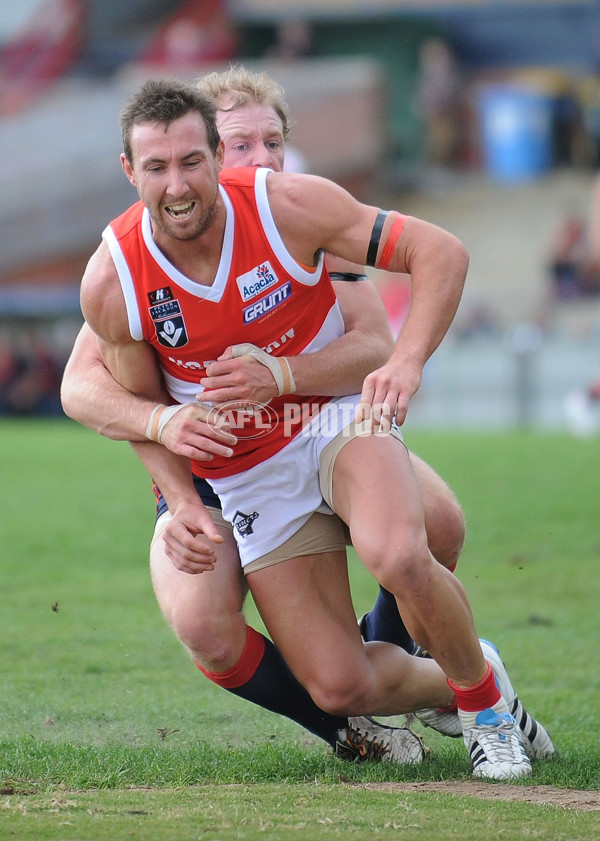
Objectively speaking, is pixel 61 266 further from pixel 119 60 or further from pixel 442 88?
pixel 442 88

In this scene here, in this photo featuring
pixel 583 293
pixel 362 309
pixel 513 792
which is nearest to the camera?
pixel 513 792

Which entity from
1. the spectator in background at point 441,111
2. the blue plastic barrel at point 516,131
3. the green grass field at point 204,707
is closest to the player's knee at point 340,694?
the green grass field at point 204,707

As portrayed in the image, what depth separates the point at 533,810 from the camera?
387 cm

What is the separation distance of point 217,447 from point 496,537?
5.22 meters

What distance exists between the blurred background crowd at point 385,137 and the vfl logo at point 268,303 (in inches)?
602

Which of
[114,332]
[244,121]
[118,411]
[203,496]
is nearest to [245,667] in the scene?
[203,496]

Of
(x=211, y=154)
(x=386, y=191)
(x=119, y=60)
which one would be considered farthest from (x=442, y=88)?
(x=211, y=154)

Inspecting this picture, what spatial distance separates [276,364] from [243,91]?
155 cm

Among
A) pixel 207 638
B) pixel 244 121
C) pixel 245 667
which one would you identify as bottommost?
pixel 245 667

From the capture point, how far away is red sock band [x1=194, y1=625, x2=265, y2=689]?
4.66m

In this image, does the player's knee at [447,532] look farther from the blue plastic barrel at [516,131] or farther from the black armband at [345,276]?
the blue plastic barrel at [516,131]

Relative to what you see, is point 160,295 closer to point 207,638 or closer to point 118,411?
point 118,411

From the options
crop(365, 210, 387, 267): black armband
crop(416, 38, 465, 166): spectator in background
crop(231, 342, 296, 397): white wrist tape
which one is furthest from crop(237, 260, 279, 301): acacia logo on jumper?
crop(416, 38, 465, 166): spectator in background

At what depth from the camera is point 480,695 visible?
4.55 meters
